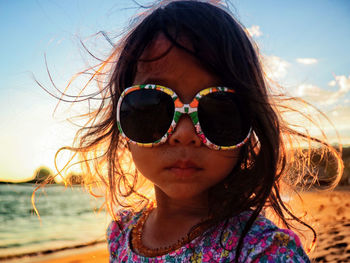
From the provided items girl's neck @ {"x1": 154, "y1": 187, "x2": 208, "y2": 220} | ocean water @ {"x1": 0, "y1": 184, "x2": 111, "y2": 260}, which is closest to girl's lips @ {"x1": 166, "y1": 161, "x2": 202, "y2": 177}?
girl's neck @ {"x1": 154, "y1": 187, "x2": 208, "y2": 220}

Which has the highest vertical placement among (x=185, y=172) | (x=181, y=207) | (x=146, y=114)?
(x=146, y=114)

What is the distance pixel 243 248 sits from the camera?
1582 millimetres

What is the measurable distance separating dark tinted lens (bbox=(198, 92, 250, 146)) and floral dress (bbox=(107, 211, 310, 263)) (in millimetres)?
417

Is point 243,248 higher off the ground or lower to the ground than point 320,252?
higher

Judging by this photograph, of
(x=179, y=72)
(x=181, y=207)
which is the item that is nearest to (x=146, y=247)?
(x=181, y=207)

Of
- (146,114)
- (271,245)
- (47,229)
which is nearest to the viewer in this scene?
(271,245)

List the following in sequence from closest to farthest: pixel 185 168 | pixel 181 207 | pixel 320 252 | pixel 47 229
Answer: pixel 185 168
pixel 181 207
pixel 320 252
pixel 47 229

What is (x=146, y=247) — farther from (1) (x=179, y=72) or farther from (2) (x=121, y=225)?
(1) (x=179, y=72)

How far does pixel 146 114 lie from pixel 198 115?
0.95 feet

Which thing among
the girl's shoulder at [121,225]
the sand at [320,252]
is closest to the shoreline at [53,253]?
the sand at [320,252]

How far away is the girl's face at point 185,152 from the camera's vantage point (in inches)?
66.2

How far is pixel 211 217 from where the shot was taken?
181 centimetres

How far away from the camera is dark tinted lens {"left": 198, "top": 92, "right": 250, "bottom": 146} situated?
66.2 inches

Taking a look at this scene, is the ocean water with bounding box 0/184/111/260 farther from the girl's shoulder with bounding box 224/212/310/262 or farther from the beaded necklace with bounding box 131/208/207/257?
the girl's shoulder with bounding box 224/212/310/262
